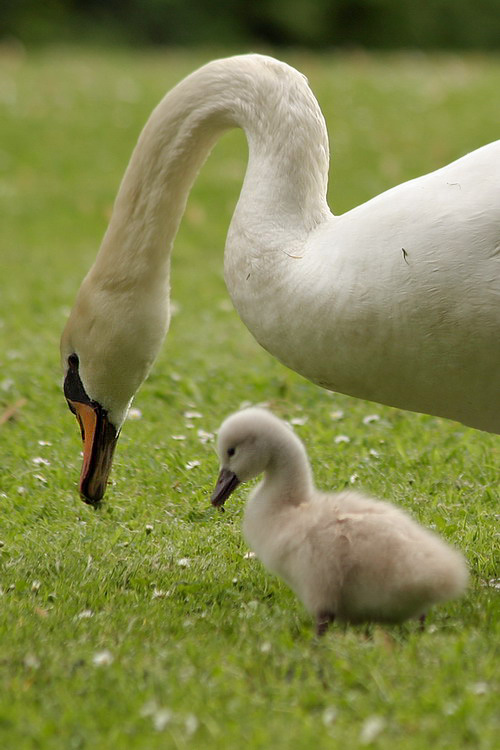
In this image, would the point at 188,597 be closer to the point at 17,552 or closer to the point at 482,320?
the point at 17,552

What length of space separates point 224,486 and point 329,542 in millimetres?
569

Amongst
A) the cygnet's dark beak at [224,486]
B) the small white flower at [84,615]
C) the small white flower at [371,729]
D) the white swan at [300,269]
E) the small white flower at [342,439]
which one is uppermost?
the white swan at [300,269]

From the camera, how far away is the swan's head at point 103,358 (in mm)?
4660

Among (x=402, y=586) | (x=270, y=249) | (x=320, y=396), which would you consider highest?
(x=270, y=249)

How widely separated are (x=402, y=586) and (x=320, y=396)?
3.12 meters

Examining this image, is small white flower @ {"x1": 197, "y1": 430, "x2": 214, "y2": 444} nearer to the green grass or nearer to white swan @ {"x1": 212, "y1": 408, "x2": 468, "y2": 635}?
the green grass

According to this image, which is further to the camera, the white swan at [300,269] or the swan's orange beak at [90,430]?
Answer: the swan's orange beak at [90,430]

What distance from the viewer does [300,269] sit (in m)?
4.02

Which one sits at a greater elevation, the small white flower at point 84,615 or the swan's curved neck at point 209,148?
the swan's curved neck at point 209,148

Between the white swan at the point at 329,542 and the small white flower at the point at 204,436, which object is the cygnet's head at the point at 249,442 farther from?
the small white flower at the point at 204,436

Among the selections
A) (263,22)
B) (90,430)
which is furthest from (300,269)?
(263,22)

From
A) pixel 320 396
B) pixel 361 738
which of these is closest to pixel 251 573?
pixel 361 738

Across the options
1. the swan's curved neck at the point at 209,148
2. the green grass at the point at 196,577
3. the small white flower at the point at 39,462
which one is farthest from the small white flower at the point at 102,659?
the small white flower at the point at 39,462

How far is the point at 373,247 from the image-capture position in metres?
3.83
